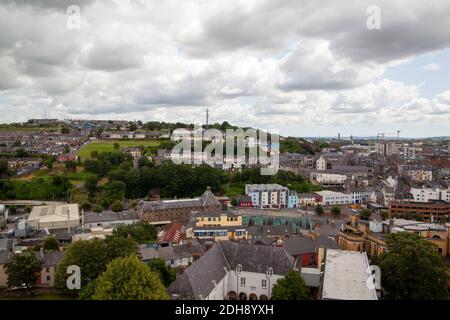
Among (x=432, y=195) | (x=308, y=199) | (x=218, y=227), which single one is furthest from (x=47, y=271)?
(x=432, y=195)

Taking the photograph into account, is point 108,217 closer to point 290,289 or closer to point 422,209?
point 290,289

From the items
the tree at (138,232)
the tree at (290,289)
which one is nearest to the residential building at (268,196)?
the tree at (138,232)

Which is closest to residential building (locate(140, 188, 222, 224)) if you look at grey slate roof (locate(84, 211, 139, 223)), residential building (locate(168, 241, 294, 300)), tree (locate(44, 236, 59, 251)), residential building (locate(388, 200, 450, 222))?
grey slate roof (locate(84, 211, 139, 223))

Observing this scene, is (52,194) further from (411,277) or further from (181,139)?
(411,277)

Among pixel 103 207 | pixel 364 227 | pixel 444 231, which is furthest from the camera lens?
pixel 103 207

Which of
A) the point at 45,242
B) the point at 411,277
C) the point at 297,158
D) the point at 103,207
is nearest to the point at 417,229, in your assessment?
the point at 411,277

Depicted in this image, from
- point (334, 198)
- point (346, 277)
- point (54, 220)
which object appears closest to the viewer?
point (346, 277)

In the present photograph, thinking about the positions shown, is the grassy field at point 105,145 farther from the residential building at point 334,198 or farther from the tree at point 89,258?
the tree at point 89,258
